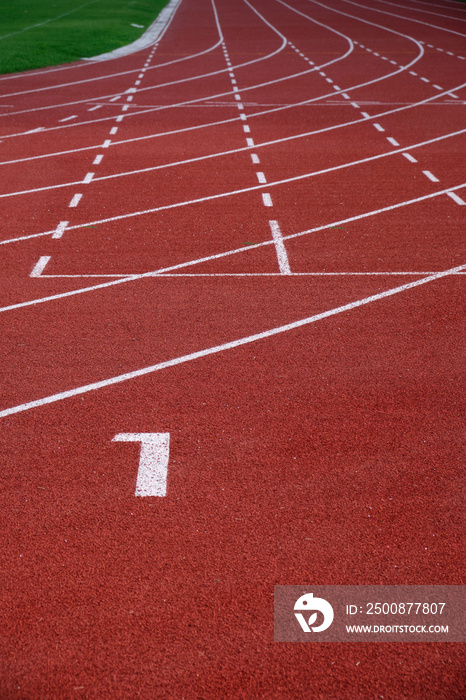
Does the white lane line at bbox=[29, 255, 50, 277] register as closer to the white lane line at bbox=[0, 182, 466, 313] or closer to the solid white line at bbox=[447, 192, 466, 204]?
the white lane line at bbox=[0, 182, 466, 313]

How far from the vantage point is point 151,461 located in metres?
4.92

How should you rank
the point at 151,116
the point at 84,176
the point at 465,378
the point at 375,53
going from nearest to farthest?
the point at 465,378 → the point at 84,176 → the point at 151,116 → the point at 375,53

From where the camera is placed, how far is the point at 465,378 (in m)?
5.95

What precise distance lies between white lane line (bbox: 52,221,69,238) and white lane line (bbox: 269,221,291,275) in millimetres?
2795

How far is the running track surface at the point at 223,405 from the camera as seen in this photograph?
11.9 feet

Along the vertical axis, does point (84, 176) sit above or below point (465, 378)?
above

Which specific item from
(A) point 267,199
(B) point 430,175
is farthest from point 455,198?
(A) point 267,199

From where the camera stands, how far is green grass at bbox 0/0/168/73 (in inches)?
974

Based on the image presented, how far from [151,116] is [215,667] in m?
14.8

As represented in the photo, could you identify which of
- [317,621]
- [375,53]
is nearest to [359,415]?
[317,621]

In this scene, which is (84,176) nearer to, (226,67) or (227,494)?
(227,494)

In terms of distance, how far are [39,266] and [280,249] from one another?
2903mm

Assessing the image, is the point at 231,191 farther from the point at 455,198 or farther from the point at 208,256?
the point at 455,198

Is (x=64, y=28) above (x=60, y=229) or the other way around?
above
